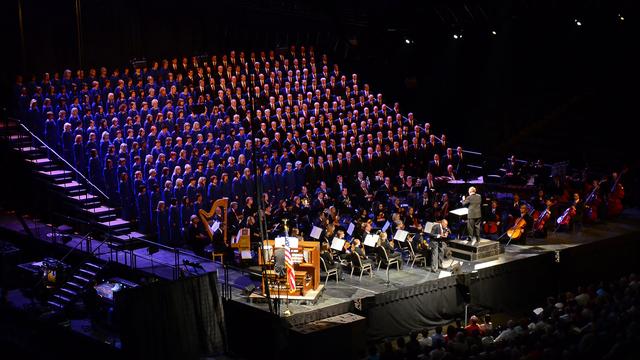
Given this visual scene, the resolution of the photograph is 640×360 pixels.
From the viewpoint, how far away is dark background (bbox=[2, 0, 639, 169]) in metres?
27.8

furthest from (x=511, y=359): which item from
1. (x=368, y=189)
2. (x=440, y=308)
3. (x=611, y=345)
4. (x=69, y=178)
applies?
(x=69, y=178)

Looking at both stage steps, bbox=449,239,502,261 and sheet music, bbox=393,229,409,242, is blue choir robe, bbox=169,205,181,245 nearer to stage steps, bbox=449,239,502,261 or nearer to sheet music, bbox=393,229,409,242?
sheet music, bbox=393,229,409,242

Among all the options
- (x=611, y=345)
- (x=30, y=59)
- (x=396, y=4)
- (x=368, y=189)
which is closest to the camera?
(x=611, y=345)

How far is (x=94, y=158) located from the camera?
886 inches

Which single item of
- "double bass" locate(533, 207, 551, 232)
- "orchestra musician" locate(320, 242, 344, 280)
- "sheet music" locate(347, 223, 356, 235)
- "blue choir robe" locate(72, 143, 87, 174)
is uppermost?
"blue choir robe" locate(72, 143, 87, 174)

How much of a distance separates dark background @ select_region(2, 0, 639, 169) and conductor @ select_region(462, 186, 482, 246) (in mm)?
8500

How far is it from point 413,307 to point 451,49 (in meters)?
14.2

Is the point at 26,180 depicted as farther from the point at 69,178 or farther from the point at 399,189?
the point at 399,189

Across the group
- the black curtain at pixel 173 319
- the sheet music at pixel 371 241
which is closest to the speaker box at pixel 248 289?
the black curtain at pixel 173 319

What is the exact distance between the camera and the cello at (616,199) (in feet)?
82.0

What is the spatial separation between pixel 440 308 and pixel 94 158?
28.5 feet

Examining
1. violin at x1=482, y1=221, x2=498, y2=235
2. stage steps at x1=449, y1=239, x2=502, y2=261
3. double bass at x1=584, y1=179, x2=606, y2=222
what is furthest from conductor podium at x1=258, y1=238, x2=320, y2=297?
double bass at x1=584, y1=179, x2=606, y2=222

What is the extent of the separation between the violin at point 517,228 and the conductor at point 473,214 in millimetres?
1361

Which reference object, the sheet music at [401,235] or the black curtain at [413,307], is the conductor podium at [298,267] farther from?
the sheet music at [401,235]
